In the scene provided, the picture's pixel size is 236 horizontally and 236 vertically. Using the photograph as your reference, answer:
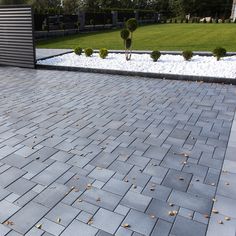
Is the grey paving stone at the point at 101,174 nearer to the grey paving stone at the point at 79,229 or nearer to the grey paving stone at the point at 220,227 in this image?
the grey paving stone at the point at 79,229

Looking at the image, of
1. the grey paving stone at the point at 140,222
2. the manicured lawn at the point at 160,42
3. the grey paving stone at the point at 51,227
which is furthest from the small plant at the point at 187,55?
the grey paving stone at the point at 51,227

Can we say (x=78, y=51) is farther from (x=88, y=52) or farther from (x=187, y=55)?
(x=187, y=55)

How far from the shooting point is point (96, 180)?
14.3 ft

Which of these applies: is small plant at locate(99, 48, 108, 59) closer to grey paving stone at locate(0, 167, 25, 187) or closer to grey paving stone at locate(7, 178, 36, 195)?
grey paving stone at locate(0, 167, 25, 187)

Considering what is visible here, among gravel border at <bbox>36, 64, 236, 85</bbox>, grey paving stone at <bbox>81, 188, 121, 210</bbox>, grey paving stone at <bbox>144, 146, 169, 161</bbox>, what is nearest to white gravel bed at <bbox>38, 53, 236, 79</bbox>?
gravel border at <bbox>36, 64, 236, 85</bbox>

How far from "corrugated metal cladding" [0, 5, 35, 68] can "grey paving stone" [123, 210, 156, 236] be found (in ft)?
34.1

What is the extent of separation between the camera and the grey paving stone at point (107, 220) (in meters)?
3.40

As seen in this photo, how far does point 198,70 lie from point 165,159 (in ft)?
22.9

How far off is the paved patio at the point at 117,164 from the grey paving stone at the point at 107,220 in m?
0.01

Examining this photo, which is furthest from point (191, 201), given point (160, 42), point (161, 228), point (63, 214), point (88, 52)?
point (160, 42)

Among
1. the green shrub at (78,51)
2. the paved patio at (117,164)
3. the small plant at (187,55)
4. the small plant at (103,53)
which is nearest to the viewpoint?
the paved patio at (117,164)

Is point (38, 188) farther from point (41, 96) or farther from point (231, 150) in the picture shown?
point (41, 96)

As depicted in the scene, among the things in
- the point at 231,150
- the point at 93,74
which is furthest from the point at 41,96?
the point at 231,150

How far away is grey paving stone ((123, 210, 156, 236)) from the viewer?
11.1 feet
